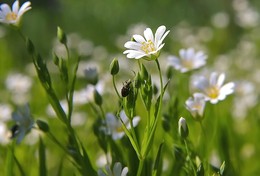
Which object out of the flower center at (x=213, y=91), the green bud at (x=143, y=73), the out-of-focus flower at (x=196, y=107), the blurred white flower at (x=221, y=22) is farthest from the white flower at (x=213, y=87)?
the blurred white flower at (x=221, y=22)

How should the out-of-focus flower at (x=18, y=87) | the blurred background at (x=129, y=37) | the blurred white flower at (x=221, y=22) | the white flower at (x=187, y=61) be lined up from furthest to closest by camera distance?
the blurred white flower at (x=221, y=22), the out-of-focus flower at (x=18, y=87), the blurred background at (x=129, y=37), the white flower at (x=187, y=61)

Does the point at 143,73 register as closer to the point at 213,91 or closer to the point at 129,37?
the point at 213,91

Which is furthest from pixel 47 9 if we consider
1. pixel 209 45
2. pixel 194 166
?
pixel 194 166

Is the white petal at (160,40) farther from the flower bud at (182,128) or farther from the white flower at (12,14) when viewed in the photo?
the white flower at (12,14)

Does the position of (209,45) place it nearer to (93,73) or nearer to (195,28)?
(195,28)

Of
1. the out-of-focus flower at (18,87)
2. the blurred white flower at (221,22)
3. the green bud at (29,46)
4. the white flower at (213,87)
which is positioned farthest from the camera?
the blurred white flower at (221,22)
